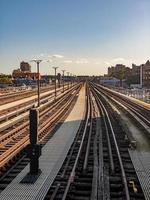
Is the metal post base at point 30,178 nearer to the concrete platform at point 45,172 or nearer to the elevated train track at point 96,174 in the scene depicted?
the concrete platform at point 45,172

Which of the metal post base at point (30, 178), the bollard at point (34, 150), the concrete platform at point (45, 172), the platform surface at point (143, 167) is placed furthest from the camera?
the bollard at point (34, 150)

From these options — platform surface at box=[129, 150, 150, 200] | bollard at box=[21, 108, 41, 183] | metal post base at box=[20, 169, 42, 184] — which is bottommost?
platform surface at box=[129, 150, 150, 200]

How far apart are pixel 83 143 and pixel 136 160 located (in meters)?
4.66

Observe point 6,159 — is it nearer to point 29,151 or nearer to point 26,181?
point 29,151

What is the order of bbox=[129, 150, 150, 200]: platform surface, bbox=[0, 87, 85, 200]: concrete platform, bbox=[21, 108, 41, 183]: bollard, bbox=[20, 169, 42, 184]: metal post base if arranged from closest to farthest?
bbox=[0, 87, 85, 200]: concrete platform
bbox=[129, 150, 150, 200]: platform surface
bbox=[20, 169, 42, 184]: metal post base
bbox=[21, 108, 41, 183]: bollard

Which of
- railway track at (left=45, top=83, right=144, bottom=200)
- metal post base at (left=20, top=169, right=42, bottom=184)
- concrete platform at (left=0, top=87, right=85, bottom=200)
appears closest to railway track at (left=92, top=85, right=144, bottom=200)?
railway track at (left=45, top=83, right=144, bottom=200)

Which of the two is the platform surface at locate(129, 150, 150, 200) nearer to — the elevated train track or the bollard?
the elevated train track

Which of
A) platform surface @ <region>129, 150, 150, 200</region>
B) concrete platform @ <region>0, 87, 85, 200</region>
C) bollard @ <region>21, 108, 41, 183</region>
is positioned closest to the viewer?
concrete platform @ <region>0, 87, 85, 200</region>

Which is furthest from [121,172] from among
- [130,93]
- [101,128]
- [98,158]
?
[130,93]

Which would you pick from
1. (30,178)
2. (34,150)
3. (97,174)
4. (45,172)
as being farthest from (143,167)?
(30,178)

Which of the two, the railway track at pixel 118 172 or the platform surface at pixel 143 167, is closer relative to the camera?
the railway track at pixel 118 172

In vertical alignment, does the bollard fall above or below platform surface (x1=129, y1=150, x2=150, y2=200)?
above

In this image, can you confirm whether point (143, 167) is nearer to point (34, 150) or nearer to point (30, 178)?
point (34, 150)

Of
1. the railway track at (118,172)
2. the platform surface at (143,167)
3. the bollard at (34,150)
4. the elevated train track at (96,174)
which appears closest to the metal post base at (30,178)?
the bollard at (34,150)
